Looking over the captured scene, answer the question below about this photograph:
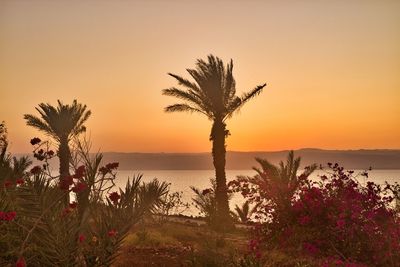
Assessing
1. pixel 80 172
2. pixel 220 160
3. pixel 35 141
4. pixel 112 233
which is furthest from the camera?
pixel 220 160

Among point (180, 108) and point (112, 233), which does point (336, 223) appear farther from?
point (180, 108)

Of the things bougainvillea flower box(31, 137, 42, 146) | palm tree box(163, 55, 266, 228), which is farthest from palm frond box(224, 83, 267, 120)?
bougainvillea flower box(31, 137, 42, 146)

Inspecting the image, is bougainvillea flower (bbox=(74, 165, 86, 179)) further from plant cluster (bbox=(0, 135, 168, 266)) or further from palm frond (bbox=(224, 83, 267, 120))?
palm frond (bbox=(224, 83, 267, 120))

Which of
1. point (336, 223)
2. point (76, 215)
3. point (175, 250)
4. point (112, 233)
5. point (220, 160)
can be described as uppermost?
point (220, 160)

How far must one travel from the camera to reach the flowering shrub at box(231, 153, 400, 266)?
1018 centimetres

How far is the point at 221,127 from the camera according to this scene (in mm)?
21859

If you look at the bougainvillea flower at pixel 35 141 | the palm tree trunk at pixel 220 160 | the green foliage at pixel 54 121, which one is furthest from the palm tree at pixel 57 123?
the bougainvillea flower at pixel 35 141

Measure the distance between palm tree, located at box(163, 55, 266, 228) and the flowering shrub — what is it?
28.7ft

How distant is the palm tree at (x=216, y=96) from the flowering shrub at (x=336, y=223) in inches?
345

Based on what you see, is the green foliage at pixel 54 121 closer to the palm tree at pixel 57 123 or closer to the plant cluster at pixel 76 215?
the palm tree at pixel 57 123

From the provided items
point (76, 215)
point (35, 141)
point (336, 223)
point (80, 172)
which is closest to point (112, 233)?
point (76, 215)

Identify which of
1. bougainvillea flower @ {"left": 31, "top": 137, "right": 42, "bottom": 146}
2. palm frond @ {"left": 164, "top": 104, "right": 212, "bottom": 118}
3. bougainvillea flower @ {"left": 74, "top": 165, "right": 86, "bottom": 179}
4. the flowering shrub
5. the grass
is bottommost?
the grass

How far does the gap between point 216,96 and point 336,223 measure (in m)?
11.6

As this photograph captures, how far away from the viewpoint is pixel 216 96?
70.7 feet
